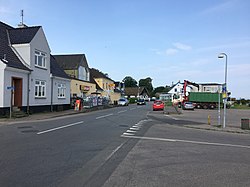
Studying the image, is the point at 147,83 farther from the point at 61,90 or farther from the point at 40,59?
the point at 40,59

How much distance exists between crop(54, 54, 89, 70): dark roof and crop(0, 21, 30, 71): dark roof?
2237 cm

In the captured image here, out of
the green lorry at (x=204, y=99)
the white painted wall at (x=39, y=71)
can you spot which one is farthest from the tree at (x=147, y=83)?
the white painted wall at (x=39, y=71)

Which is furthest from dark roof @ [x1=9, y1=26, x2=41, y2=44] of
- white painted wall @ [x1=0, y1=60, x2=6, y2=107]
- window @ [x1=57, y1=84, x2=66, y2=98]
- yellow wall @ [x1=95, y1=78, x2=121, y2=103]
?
yellow wall @ [x1=95, y1=78, x2=121, y2=103]

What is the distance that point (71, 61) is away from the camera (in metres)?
51.1

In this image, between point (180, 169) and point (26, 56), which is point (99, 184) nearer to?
point (180, 169)

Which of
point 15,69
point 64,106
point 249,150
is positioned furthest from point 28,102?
point 249,150

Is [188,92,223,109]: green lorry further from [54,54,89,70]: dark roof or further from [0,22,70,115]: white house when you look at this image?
[0,22,70,115]: white house

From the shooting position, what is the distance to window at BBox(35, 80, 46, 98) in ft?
89.6

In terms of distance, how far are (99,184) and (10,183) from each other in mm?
1848

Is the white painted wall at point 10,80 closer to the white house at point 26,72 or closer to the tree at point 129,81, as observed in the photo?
the white house at point 26,72

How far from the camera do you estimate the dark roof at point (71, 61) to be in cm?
5003

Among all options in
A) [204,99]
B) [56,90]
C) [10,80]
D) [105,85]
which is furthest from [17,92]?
[105,85]

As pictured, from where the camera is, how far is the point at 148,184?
5.63 meters

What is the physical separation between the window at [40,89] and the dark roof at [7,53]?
9.13 feet
